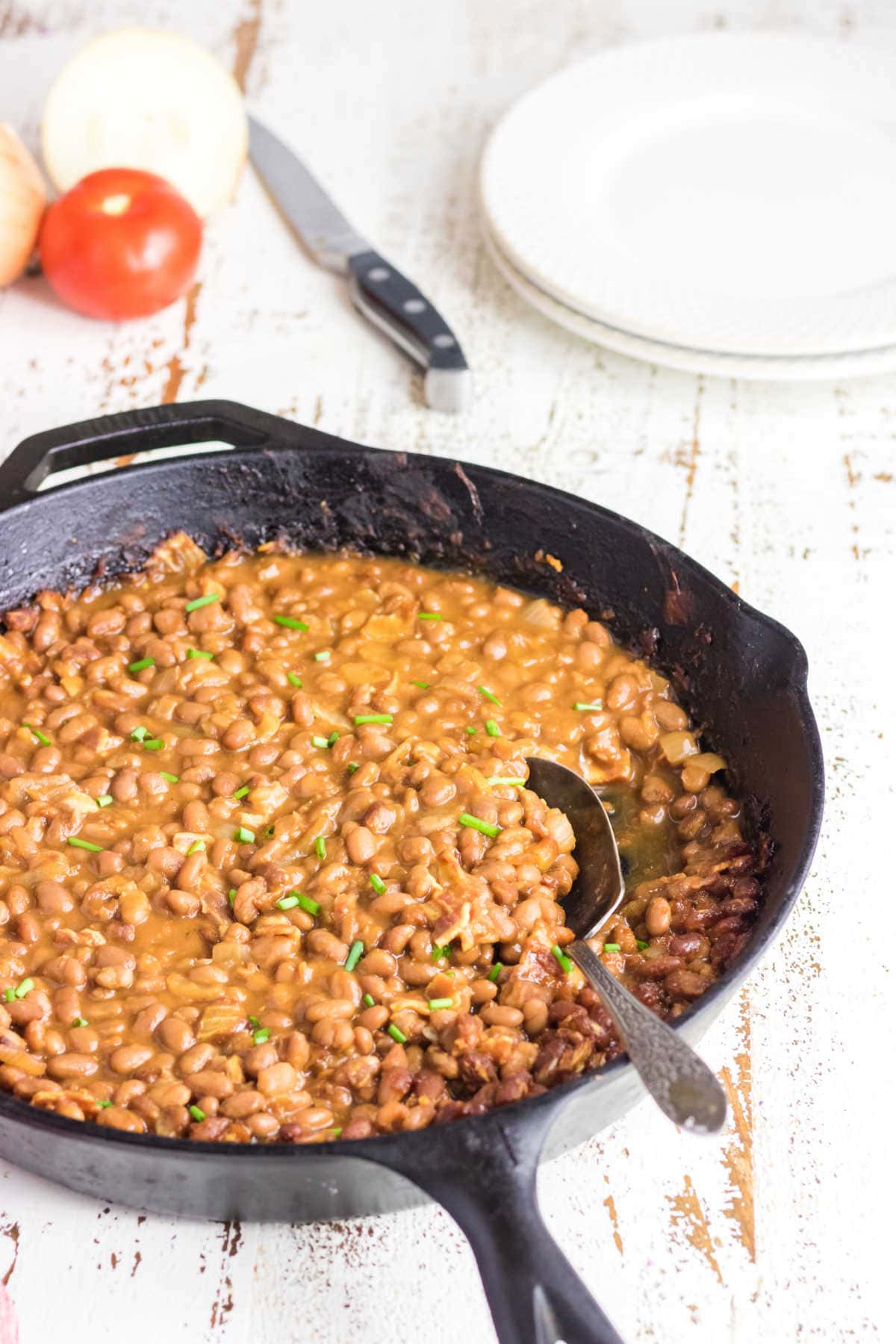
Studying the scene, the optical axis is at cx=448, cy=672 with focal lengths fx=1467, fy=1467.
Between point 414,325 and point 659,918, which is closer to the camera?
point 659,918

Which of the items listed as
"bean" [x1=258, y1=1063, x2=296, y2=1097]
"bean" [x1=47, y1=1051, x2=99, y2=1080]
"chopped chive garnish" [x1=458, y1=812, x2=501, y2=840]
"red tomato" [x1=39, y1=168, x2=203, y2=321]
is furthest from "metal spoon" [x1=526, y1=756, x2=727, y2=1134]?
"red tomato" [x1=39, y1=168, x2=203, y2=321]

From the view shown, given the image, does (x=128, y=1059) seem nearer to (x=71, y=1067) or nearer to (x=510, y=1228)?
(x=71, y=1067)

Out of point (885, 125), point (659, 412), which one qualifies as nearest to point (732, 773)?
point (659, 412)

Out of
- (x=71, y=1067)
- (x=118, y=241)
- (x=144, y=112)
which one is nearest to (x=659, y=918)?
(x=71, y=1067)

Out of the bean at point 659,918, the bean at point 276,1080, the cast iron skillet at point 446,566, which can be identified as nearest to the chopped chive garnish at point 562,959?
the bean at point 659,918

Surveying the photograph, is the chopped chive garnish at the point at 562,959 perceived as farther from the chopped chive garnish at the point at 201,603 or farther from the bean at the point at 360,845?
the chopped chive garnish at the point at 201,603

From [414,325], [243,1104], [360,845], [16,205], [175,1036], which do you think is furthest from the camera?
[16,205]
